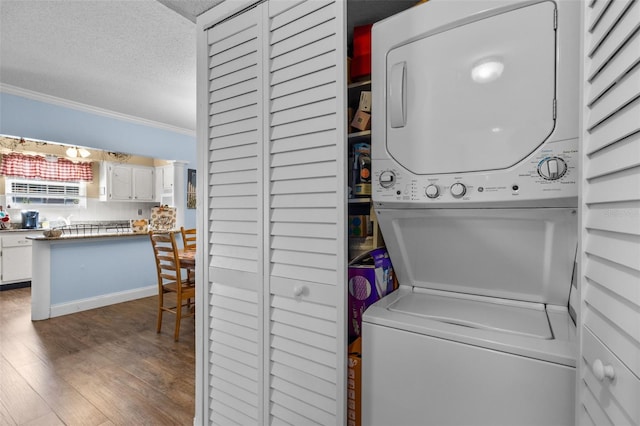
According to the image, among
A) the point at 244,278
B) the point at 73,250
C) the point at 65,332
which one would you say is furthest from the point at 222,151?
the point at 73,250

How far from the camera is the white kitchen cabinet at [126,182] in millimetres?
5984

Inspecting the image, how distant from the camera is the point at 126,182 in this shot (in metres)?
6.19

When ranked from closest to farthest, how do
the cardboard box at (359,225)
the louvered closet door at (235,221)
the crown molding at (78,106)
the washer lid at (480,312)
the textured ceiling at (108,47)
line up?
the washer lid at (480,312), the louvered closet door at (235,221), the cardboard box at (359,225), the textured ceiling at (108,47), the crown molding at (78,106)

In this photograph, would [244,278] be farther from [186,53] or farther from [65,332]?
[65,332]

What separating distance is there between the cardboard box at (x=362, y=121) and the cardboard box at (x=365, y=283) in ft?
1.73

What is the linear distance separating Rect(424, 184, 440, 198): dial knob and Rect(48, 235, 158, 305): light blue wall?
4.20m

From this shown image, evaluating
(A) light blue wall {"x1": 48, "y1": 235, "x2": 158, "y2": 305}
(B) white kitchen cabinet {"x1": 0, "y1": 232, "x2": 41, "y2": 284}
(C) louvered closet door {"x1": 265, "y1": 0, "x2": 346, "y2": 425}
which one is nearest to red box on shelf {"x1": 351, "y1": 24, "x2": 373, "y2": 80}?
(C) louvered closet door {"x1": 265, "y1": 0, "x2": 346, "y2": 425}

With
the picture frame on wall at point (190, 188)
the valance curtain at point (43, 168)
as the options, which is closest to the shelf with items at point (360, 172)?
the picture frame on wall at point (190, 188)

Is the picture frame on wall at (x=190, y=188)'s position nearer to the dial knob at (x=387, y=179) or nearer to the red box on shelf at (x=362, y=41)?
the red box on shelf at (x=362, y=41)

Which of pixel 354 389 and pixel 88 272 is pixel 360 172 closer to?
pixel 354 389

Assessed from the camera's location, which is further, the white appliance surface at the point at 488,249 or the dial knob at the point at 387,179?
the dial knob at the point at 387,179

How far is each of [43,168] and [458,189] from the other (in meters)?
6.98

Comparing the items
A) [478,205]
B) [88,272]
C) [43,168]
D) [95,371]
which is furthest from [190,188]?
[478,205]

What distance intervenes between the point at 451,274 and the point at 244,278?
0.88 metres
